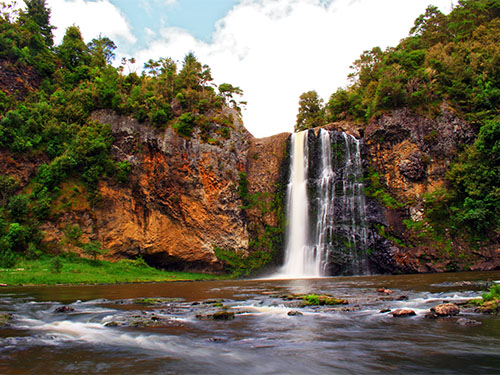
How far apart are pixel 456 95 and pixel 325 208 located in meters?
17.1

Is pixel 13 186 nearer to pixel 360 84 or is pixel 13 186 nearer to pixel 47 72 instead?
pixel 47 72

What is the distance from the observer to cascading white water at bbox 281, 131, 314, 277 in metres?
28.9

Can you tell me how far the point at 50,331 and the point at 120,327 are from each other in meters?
1.43

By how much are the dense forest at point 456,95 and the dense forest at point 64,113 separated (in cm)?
1629

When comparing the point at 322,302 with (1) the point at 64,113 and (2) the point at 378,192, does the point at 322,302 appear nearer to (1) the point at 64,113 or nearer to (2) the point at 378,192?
(2) the point at 378,192

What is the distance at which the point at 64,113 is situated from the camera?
33.8 meters

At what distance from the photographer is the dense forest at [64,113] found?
26.8 meters

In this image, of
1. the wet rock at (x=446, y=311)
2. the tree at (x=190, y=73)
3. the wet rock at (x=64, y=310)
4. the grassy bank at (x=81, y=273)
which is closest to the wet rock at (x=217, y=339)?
the wet rock at (x=446, y=311)

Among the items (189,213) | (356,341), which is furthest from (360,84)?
(356,341)

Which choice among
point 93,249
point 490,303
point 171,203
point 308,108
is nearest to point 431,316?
point 490,303

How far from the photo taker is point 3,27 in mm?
37656

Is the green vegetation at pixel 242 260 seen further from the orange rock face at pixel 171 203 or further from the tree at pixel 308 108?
the tree at pixel 308 108

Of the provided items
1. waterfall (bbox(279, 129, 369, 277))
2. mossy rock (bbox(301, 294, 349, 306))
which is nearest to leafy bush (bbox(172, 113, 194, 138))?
waterfall (bbox(279, 129, 369, 277))

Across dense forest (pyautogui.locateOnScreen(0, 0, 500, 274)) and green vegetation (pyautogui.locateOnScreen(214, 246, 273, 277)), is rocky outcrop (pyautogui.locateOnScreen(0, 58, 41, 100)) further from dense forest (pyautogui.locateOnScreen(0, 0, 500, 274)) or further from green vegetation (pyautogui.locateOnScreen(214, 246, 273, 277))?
green vegetation (pyautogui.locateOnScreen(214, 246, 273, 277))
